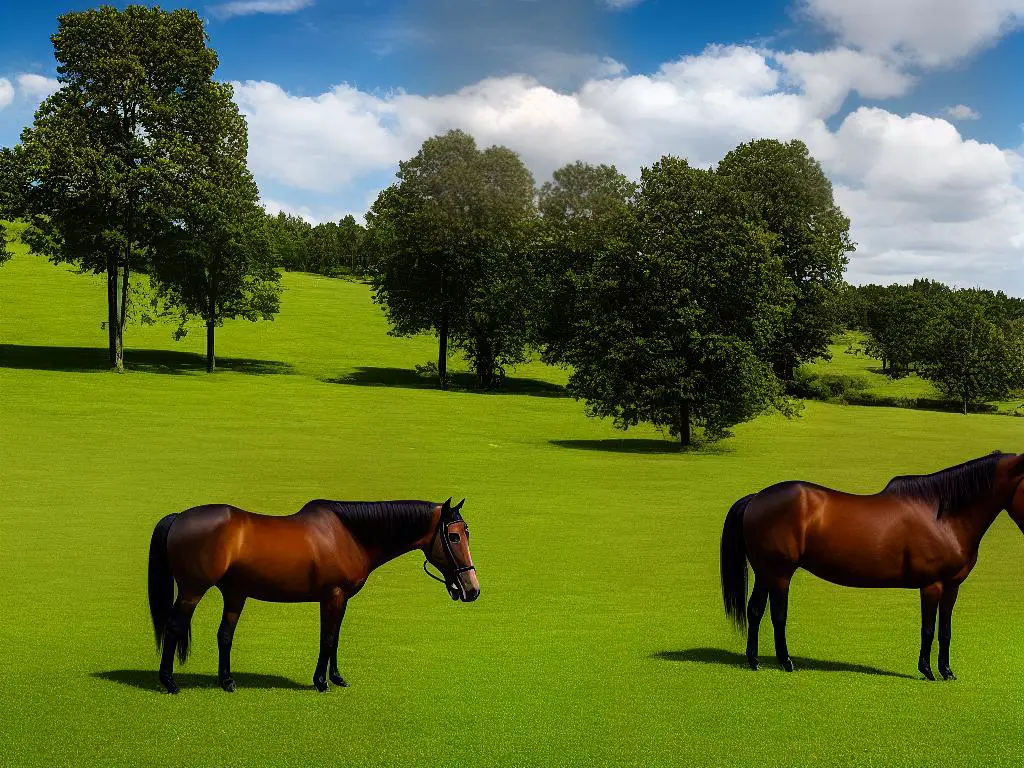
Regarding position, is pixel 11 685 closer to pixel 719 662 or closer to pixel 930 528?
pixel 719 662

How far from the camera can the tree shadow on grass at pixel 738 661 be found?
12875 mm

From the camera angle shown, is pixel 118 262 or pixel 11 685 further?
pixel 118 262

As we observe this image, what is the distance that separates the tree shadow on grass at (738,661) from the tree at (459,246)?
2694 inches

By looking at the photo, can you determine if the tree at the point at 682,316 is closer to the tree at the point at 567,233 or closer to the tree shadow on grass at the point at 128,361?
the tree at the point at 567,233

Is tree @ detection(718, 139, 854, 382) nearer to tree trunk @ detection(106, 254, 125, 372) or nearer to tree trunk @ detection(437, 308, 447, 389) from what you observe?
tree trunk @ detection(437, 308, 447, 389)

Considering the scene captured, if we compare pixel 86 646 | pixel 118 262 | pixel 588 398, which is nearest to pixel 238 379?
pixel 118 262

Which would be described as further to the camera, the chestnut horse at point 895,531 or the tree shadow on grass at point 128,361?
the tree shadow on grass at point 128,361

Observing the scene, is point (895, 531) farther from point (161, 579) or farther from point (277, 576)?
point (161, 579)

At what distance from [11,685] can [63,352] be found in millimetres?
74956

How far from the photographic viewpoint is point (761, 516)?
474 inches

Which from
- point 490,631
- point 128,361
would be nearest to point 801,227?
point 128,361

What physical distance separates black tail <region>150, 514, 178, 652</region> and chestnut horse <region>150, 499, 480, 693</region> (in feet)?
0.04

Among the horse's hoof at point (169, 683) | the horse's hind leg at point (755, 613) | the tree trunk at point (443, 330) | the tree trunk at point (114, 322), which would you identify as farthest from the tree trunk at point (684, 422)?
the horse's hoof at point (169, 683)

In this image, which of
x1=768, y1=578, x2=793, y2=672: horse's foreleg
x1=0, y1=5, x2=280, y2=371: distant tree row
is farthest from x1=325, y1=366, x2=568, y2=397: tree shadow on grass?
x1=768, y1=578, x2=793, y2=672: horse's foreleg
